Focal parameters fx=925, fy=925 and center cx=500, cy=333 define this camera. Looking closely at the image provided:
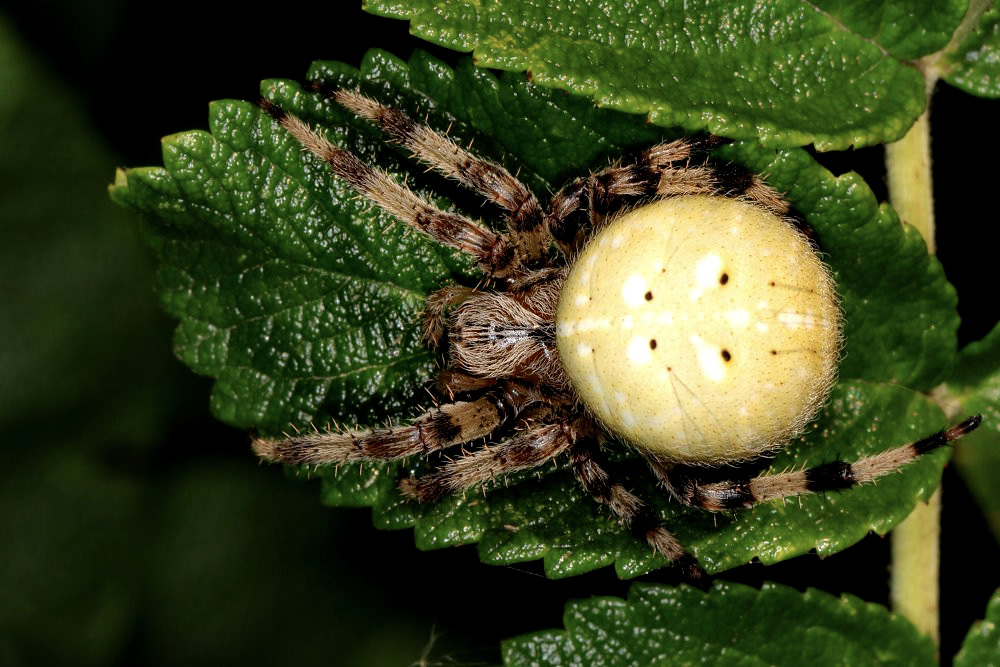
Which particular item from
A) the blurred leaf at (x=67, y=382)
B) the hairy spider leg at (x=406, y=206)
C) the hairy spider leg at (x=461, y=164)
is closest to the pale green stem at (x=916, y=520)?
the hairy spider leg at (x=461, y=164)

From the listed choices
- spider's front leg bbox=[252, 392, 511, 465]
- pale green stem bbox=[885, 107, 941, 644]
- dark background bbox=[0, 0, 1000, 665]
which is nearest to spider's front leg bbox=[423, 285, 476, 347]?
spider's front leg bbox=[252, 392, 511, 465]

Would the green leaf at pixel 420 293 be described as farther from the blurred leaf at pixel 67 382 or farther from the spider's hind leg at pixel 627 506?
the blurred leaf at pixel 67 382

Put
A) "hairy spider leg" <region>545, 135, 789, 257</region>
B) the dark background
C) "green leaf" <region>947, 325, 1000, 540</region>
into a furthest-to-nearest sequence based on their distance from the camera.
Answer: the dark background < "green leaf" <region>947, 325, 1000, 540</region> < "hairy spider leg" <region>545, 135, 789, 257</region>

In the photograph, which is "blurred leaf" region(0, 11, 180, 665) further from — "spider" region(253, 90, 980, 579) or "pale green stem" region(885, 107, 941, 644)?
"pale green stem" region(885, 107, 941, 644)

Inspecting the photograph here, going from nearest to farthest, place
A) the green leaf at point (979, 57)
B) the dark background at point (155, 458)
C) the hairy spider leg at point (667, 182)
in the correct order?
1. the hairy spider leg at point (667, 182)
2. the green leaf at point (979, 57)
3. the dark background at point (155, 458)

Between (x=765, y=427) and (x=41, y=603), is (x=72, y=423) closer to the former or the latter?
(x=41, y=603)
